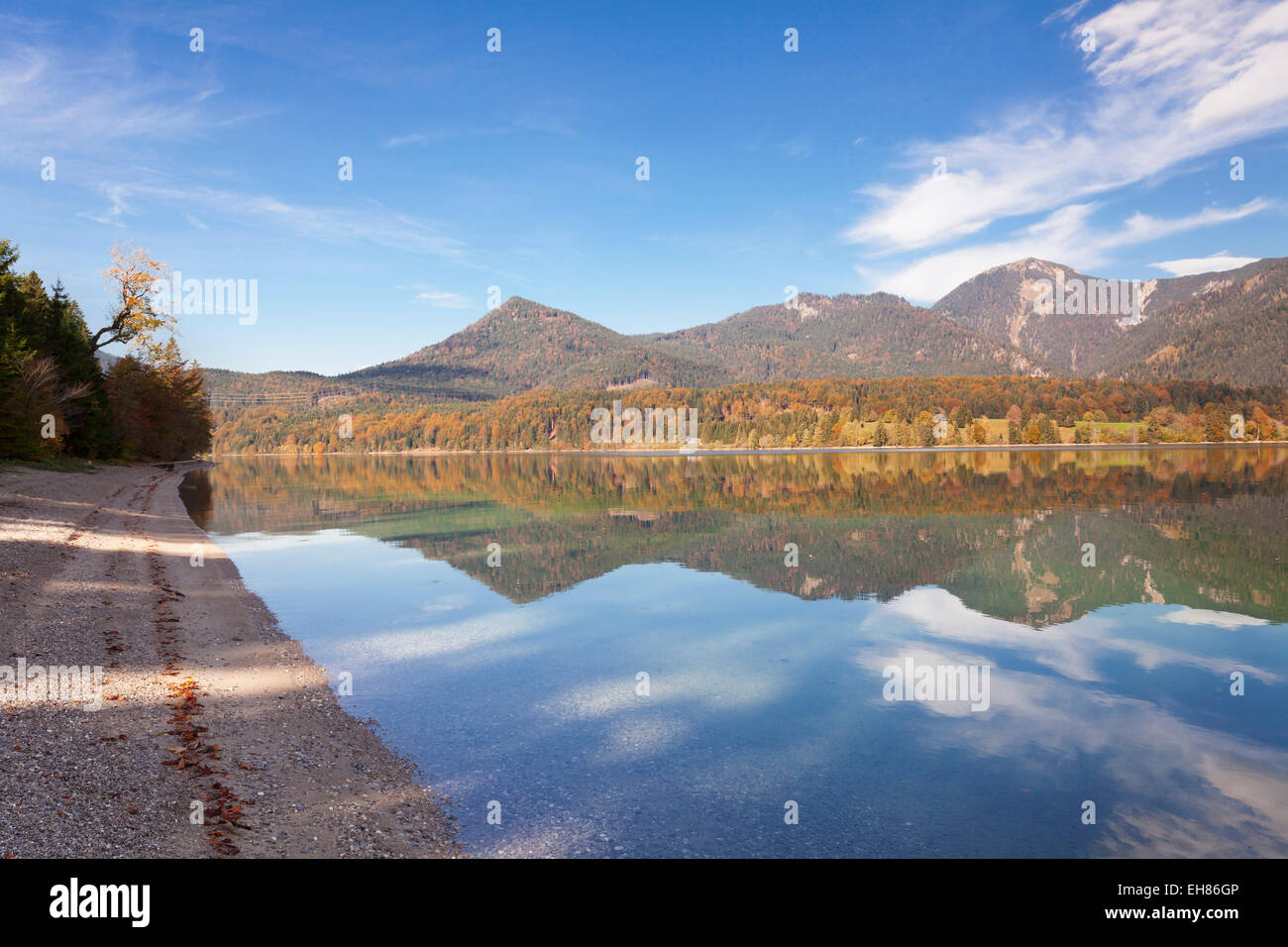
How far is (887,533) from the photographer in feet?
98.7

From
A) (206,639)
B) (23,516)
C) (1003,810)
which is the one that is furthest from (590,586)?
(23,516)

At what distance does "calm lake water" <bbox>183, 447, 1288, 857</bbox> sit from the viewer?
763 cm

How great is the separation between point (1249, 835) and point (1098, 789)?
1.39 metres

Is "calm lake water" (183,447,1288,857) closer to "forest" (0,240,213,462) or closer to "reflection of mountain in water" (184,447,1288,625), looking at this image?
"reflection of mountain in water" (184,447,1288,625)

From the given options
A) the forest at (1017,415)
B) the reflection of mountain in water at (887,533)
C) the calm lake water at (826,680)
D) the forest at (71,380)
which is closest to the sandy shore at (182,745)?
the calm lake water at (826,680)

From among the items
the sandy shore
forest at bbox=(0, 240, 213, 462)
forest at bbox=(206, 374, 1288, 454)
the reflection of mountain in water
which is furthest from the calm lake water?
forest at bbox=(206, 374, 1288, 454)

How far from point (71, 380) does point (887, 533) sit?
5808 centimetres

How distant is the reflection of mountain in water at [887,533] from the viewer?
19.9 m

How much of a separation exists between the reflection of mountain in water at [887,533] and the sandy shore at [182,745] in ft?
28.8

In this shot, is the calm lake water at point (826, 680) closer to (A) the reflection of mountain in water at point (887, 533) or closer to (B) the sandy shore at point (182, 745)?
(A) the reflection of mountain in water at point (887, 533)

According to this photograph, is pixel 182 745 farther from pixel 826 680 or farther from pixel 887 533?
pixel 887 533

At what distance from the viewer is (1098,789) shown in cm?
831
